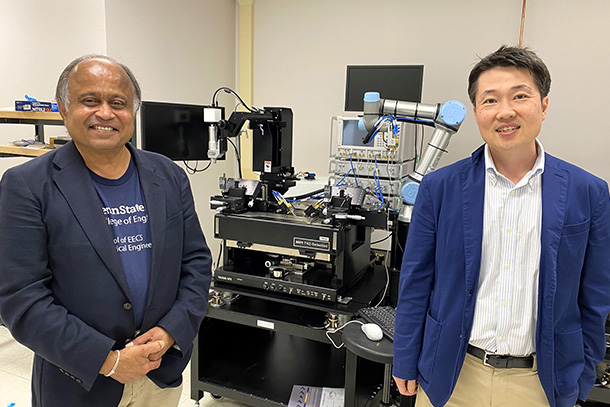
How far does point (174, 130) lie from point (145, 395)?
4.51 ft

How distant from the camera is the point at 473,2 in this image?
3352 millimetres

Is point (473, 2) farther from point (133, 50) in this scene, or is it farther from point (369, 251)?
point (133, 50)

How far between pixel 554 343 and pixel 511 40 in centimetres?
282

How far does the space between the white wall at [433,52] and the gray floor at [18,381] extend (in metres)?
2.25

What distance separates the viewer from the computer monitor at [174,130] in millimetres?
2169

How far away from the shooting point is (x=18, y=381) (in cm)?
246

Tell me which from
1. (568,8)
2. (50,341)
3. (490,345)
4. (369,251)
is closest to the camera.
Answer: (50,341)

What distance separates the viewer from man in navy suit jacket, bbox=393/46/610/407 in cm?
112

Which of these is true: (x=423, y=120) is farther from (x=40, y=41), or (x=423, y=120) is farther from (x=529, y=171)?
(x=40, y=41)

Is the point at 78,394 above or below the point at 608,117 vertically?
below

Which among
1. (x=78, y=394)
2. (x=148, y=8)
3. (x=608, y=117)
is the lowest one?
(x=78, y=394)

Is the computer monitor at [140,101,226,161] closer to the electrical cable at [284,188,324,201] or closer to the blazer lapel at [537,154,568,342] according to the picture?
the electrical cable at [284,188,324,201]

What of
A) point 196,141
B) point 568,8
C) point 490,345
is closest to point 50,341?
point 490,345

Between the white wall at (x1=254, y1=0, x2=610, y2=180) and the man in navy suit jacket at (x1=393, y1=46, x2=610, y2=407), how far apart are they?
2.45 m
